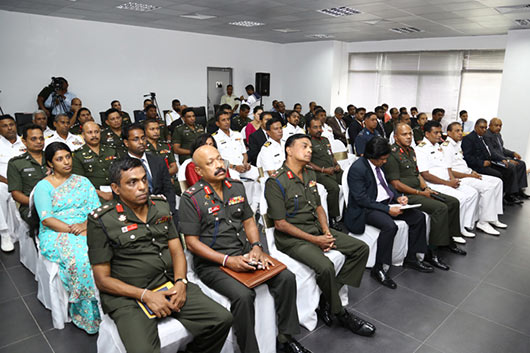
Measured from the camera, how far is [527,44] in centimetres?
770

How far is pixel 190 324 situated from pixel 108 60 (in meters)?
8.11

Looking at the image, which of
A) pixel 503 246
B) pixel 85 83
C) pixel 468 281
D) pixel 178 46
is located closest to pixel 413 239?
pixel 468 281

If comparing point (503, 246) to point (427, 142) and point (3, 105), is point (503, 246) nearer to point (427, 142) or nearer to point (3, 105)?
point (427, 142)

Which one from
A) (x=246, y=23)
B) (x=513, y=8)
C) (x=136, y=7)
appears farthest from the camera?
(x=246, y=23)

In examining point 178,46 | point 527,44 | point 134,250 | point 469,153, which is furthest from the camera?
point 178,46

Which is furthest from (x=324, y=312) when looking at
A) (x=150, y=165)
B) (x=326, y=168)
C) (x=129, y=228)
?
(x=326, y=168)

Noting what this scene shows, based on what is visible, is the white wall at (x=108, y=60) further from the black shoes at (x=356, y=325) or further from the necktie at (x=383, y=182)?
the black shoes at (x=356, y=325)

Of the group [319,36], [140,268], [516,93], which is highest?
[319,36]

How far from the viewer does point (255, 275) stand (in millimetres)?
2117

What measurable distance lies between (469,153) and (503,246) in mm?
1843

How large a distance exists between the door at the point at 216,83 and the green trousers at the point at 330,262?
8.64m

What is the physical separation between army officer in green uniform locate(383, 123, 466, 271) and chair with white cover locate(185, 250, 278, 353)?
2.14 m

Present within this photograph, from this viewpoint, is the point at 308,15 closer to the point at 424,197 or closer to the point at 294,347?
the point at 424,197

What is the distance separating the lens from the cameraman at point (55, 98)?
7.12m
